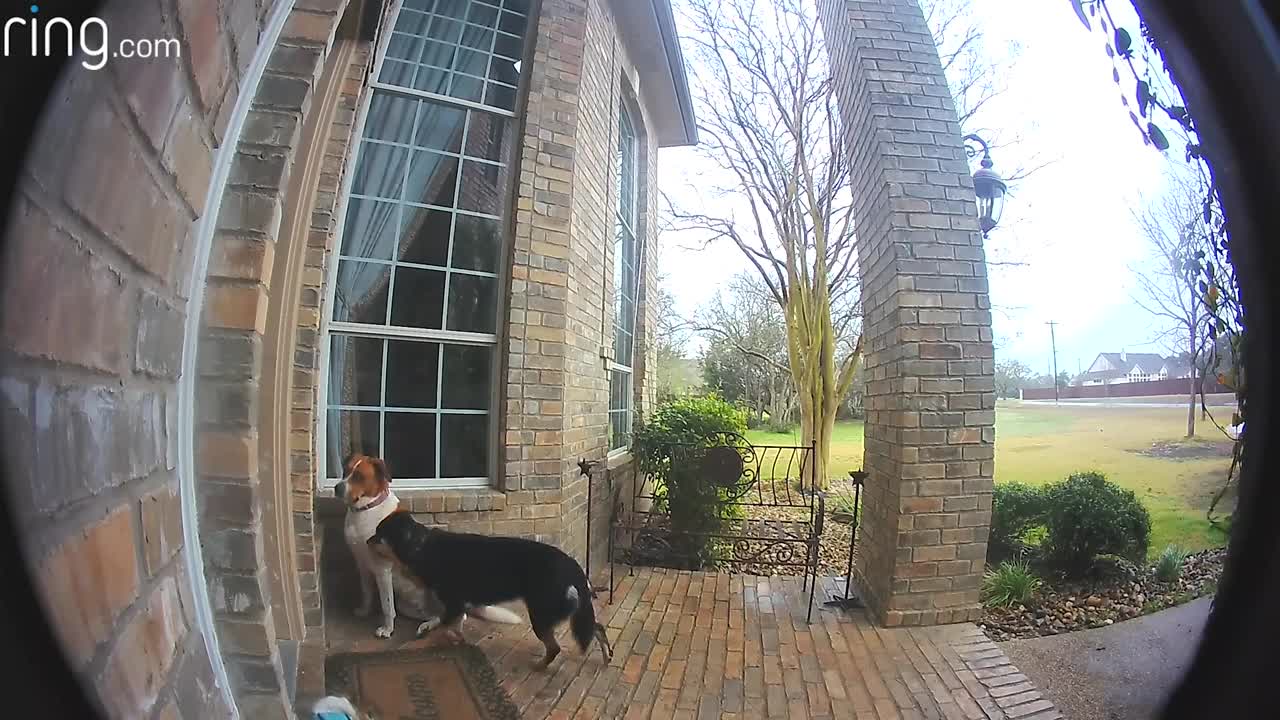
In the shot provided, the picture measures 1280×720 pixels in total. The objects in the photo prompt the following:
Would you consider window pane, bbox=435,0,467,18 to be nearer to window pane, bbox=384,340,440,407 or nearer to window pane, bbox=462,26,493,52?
window pane, bbox=462,26,493,52

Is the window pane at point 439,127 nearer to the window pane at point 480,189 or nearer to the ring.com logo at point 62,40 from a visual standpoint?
the window pane at point 480,189

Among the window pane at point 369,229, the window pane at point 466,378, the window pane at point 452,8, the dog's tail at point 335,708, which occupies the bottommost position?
the dog's tail at point 335,708

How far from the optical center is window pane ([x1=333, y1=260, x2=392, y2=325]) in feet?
3.46

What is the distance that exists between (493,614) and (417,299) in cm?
71

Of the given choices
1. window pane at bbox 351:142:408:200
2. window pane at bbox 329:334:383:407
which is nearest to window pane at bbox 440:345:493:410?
window pane at bbox 329:334:383:407

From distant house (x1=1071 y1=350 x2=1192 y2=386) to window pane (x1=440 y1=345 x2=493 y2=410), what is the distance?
4.36 ft

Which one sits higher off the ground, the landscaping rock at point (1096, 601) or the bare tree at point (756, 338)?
the bare tree at point (756, 338)

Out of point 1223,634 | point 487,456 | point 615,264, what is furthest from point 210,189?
point 615,264

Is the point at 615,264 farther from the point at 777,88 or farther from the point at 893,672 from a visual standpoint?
the point at 893,672

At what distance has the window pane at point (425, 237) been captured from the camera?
1.14m

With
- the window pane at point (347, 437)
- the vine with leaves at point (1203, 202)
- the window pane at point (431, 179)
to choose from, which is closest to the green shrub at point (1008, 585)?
the vine with leaves at point (1203, 202)

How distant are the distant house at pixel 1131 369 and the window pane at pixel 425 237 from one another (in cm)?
143

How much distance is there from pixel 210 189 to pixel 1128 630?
5.40 ft

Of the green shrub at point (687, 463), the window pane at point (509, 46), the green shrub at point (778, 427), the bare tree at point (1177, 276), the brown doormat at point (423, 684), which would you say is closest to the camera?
the bare tree at point (1177, 276)
